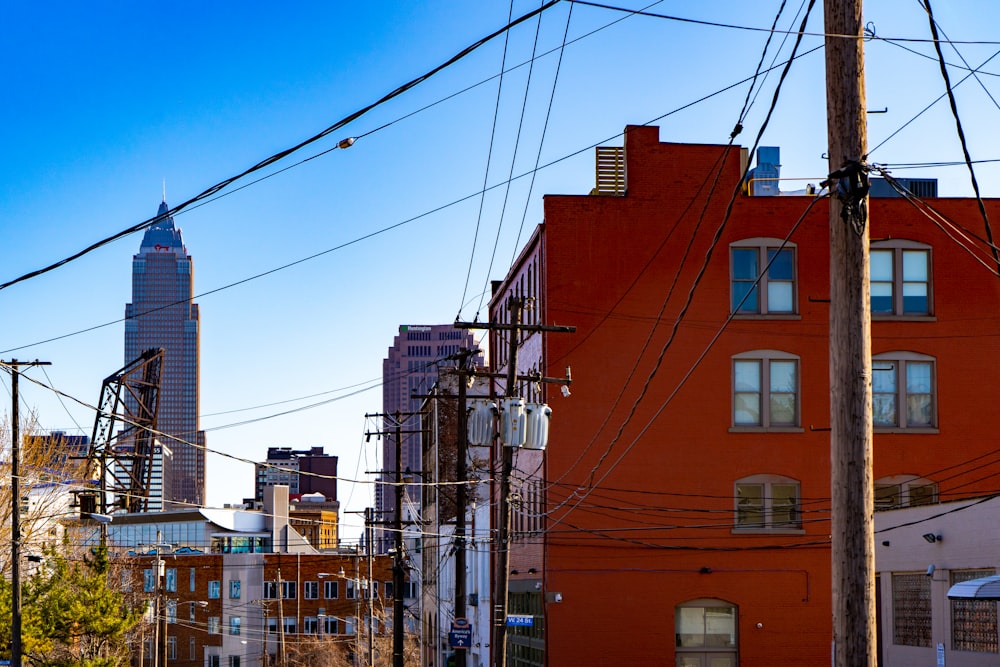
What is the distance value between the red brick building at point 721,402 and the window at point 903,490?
7 cm

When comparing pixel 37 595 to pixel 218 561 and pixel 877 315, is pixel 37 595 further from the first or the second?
pixel 218 561

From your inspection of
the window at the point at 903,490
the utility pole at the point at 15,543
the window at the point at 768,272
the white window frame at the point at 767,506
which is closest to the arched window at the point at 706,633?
the white window frame at the point at 767,506

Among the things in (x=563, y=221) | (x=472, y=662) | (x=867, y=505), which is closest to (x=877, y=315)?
(x=563, y=221)

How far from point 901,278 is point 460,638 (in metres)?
17.2

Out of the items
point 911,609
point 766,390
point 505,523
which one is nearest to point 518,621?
point 505,523

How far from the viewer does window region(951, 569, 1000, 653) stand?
24500 mm

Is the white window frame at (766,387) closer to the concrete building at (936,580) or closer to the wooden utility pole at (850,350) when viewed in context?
the concrete building at (936,580)

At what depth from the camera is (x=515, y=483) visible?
158 feet

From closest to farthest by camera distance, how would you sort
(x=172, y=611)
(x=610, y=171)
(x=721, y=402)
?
(x=721, y=402) < (x=610, y=171) < (x=172, y=611)

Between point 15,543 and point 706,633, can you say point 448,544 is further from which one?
point 15,543

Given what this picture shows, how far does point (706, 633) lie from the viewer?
1517 inches

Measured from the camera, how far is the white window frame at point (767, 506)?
128 ft

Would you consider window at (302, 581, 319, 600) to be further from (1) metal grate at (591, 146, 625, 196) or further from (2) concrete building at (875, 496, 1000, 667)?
(2) concrete building at (875, 496, 1000, 667)

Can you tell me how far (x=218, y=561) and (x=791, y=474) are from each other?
65.9 meters
